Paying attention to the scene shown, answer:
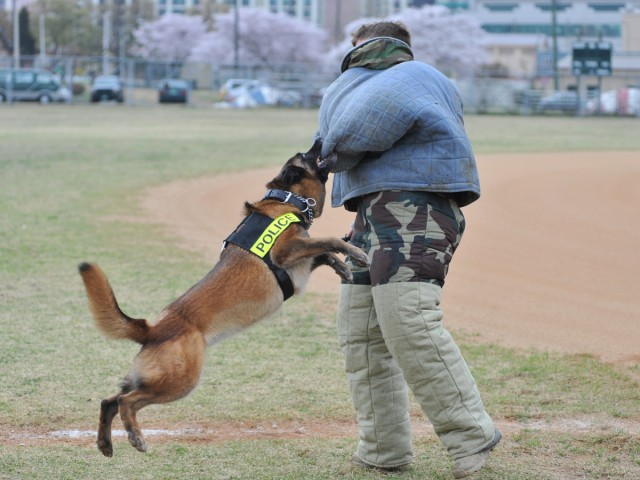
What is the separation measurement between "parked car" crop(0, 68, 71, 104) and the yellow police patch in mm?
44544

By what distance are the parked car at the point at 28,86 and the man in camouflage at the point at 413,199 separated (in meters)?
44.9

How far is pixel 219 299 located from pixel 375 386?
0.90m

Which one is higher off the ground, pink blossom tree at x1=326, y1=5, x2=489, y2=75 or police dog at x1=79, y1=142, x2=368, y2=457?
pink blossom tree at x1=326, y1=5, x2=489, y2=75

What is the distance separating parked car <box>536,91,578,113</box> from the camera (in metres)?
48.7

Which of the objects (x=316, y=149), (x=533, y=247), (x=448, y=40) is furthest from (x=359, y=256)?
(x=448, y=40)

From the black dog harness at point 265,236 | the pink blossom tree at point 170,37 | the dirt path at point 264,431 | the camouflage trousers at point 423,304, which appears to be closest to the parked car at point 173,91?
the pink blossom tree at point 170,37

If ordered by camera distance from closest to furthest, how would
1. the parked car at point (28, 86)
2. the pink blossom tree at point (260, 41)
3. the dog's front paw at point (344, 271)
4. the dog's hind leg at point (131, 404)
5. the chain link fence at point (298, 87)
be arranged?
the dog's hind leg at point (131, 404), the dog's front paw at point (344, 271), the parked car at point (28, 86), the chain link fence at point (298, 87), the pink blossom tree at point (260, 41)

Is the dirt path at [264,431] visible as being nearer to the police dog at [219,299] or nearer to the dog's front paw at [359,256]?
the police dog at [219,299]

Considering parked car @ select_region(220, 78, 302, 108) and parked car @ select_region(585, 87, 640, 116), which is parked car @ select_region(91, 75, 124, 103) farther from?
parked car @ select_region(585, 87, 640, 116)

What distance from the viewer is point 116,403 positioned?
457 centimetres

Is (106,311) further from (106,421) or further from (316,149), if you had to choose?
(316,149)

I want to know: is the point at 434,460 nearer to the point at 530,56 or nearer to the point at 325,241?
the point at 325,241

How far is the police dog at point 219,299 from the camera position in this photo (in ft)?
14.7

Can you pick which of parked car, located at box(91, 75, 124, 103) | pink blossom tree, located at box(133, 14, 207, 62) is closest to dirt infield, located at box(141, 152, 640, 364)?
parked car, located at box(91, 75, 124, 103)
